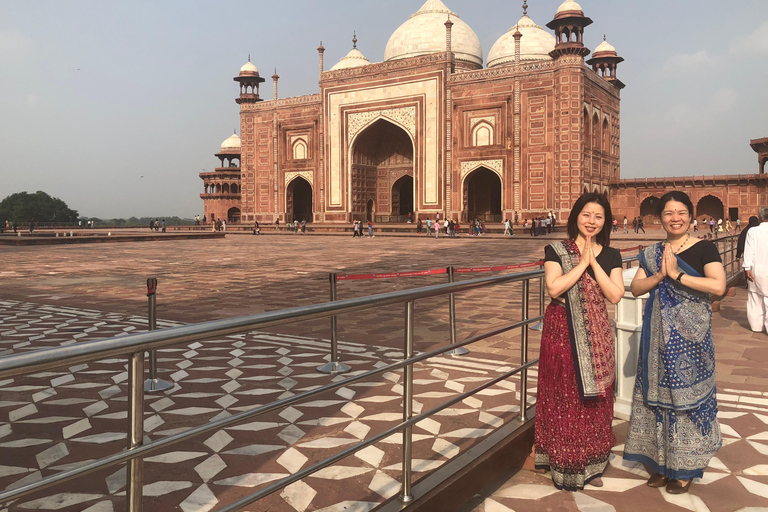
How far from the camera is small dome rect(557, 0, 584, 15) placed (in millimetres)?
26644

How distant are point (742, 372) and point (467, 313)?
2830 mm

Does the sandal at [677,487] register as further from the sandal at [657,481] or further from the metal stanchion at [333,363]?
the metal stanchion at [333,363]

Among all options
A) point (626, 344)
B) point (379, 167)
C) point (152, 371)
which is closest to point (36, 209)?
point (379, 167)

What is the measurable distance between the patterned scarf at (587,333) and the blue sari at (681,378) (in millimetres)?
194

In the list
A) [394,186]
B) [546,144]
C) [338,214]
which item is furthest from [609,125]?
[338,214]

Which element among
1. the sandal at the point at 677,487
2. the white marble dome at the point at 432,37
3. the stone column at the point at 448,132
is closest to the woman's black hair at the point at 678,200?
the sandal at the point at 677,487

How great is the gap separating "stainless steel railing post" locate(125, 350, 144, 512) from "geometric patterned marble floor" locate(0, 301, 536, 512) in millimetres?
1071

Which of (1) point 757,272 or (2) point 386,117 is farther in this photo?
(2) point 386,117

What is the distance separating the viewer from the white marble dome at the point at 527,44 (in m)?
31.8

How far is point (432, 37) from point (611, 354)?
3189 cm

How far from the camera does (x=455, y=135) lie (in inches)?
1142

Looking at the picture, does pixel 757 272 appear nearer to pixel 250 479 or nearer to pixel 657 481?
pixel 657 481

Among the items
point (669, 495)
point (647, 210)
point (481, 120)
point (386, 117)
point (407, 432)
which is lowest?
point (669, 495)

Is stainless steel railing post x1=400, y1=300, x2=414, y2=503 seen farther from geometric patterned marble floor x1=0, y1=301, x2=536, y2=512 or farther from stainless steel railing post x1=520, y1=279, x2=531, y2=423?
stainless steel railing post x1=520, y1=279, x2=531, y2=423
